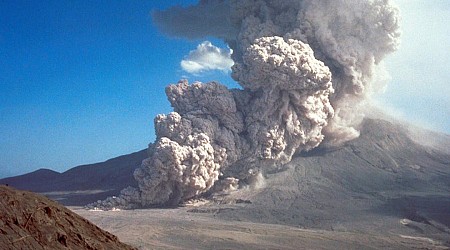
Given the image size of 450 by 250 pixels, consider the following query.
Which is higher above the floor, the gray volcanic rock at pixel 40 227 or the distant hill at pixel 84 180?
the distant hill at pixel 84 180

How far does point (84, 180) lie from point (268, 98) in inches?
797

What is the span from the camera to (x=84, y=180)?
A: 45.7 metres

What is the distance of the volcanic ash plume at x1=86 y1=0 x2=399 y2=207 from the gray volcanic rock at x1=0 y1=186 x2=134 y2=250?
82.8 feet

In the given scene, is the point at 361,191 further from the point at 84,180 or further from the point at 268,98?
the point at 84,180

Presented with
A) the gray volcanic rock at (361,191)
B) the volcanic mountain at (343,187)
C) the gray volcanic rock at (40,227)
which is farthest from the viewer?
the volcanic mountain at (343,187)

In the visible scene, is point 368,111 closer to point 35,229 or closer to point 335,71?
point 335,71

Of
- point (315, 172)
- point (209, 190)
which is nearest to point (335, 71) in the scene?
point (315, 172)

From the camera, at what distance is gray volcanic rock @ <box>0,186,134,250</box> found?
22.3 ft

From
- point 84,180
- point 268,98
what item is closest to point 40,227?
→ point 268,98

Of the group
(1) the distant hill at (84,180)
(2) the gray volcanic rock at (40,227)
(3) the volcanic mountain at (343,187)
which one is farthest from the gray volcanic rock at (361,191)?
Result: (2) the gray volcanic rock at (40,227)

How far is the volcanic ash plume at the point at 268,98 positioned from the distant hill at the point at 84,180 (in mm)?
4974

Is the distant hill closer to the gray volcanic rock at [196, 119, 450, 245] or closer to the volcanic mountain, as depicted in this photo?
the volcanic mountain

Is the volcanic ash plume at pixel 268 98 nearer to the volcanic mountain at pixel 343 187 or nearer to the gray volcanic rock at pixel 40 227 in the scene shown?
the volcanic mountain at pixel 343 187

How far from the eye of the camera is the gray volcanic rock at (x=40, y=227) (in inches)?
267
